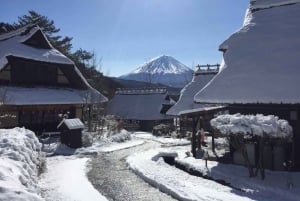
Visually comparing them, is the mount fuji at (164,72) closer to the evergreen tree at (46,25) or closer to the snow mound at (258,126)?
the evergreen tree at (46,25)

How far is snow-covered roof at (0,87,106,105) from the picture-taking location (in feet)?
71.7

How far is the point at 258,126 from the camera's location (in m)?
11.5

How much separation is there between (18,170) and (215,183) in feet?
21.6

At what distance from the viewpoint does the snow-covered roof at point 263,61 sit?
13.9m

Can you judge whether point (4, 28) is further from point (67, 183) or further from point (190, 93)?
point (67, 183)

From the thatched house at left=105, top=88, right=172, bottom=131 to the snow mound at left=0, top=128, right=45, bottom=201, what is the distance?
29028 mm

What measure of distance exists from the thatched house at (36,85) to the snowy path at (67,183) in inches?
326

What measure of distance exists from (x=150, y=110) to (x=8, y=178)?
37.0 metres

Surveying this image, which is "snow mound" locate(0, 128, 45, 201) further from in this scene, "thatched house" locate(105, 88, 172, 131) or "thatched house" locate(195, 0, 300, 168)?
"thatched house" locate(105, 88, 172, 131)

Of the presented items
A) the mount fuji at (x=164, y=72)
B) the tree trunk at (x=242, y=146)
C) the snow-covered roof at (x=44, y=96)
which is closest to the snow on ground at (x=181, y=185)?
the tree trunk at (x=242, y=146)

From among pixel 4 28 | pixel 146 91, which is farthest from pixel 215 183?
pixel 146 91

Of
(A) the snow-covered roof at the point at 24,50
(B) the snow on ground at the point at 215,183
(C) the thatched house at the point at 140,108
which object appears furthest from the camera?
(C) the thatched house at the point at 140,108

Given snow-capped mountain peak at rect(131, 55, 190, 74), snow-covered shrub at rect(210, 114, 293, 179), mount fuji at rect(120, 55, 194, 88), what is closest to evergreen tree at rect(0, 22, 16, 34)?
snow-covered shrub at rect(210, 114, 293, 179)

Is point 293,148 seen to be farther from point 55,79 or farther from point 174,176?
point 55,79
